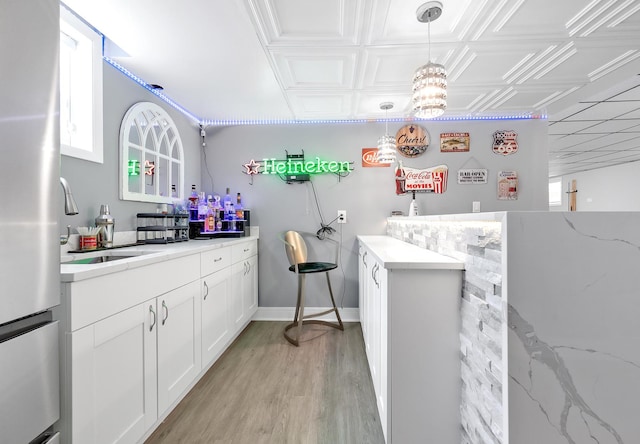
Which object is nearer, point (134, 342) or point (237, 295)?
point (134, 342)

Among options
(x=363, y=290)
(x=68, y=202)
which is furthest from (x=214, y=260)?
(x=363, y=290)

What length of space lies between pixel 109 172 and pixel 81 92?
1.74 feet

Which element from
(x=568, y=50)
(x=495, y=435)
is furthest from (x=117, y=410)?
(x=568, y=50)

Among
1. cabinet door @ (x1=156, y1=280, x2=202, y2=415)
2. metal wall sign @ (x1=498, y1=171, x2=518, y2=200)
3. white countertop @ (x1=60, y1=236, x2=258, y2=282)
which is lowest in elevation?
cabinet door @ (x1=156, y1=280, x2=202, y2=415)

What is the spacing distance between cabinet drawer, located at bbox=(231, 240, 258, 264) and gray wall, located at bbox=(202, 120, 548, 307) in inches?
7.5

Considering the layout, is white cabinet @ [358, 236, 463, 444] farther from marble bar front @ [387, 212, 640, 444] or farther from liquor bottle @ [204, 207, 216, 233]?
liquor bottle @ [204, 207, 216, 233]

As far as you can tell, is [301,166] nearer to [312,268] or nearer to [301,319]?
[312,268]

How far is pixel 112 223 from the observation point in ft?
6.19

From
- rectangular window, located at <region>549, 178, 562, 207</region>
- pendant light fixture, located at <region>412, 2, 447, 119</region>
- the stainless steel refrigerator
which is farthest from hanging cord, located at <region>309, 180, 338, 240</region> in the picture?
rectangular window, located at <region>549, 178, 562, 207</region>

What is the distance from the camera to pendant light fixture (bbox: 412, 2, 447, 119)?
1609 millimetres

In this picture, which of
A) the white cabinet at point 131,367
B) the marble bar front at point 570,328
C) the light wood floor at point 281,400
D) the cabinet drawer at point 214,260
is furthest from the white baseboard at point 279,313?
the marble bar front at point 570,328

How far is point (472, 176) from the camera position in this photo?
10.6 ft

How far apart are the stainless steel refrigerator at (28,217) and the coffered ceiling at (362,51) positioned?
1080 mm

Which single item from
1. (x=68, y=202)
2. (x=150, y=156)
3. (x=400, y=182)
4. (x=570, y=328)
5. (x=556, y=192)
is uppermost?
(x=556, y=192)
